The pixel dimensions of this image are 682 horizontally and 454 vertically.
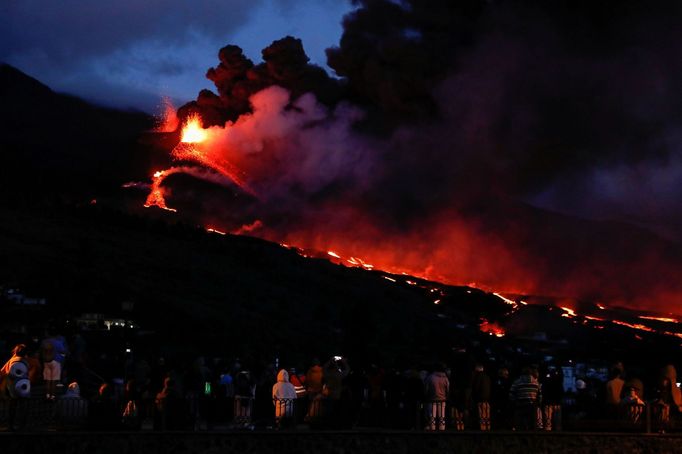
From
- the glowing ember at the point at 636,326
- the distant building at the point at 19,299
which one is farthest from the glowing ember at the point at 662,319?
the distant building at the point at 19,299

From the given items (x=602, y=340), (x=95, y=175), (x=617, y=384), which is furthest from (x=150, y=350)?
(x=95, y=175)

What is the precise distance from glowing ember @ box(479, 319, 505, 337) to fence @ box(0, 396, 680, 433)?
199ft

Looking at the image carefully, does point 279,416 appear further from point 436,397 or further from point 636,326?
point 636,326

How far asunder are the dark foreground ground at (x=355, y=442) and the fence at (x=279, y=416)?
1.72 feet

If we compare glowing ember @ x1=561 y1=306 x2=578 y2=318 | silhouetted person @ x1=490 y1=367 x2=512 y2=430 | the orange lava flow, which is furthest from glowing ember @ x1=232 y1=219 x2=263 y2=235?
silhouetted person @ x1=490 y1=367 x2=512 y2=430

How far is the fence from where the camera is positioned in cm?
2131

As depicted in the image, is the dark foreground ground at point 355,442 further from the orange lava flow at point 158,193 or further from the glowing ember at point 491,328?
the orange lava flow at point 158,193

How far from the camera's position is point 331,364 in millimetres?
23906

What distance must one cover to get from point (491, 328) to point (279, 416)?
65.5m

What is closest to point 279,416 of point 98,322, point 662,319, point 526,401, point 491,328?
point 526,401

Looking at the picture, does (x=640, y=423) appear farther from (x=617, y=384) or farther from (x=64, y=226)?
(x=64, y=226)

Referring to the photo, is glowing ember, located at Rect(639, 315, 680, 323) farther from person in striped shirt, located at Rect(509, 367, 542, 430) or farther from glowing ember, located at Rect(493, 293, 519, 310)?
person in striped shirt, located at Rect(509, 367, 542, 430)

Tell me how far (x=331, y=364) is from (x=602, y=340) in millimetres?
62201

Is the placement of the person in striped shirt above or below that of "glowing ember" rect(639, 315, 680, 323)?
below
